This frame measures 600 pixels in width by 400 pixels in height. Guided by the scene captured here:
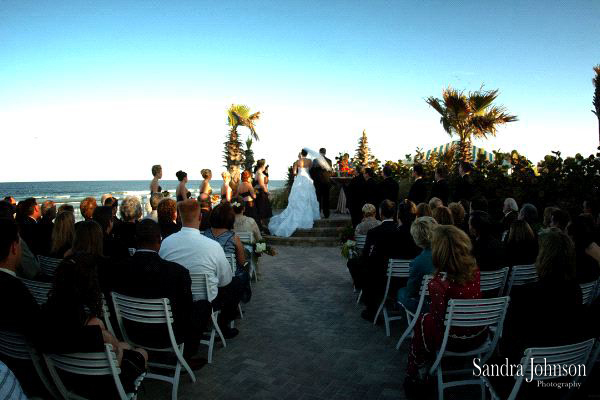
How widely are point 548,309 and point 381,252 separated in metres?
2.24

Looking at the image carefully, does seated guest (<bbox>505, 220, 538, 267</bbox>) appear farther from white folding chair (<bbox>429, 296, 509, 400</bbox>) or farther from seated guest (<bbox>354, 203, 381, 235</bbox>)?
seated guest (<bbox>354, 203, 381, 235</bbox>)

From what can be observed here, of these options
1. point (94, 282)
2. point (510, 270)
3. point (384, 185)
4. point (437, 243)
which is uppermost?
point (384, 185)

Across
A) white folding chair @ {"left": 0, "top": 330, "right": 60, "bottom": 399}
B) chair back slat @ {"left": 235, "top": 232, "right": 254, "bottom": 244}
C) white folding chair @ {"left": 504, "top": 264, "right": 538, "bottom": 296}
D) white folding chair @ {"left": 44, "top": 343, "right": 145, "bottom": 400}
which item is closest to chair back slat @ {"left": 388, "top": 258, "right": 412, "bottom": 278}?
white folding chair @ {"left": 504, "top": 264, "right": 538, "bottom": 296}

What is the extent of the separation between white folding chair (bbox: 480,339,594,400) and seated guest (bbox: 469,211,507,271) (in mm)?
1523

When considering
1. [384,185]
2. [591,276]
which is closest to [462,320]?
[591,276]

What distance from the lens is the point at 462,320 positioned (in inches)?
108

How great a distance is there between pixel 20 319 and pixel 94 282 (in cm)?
44

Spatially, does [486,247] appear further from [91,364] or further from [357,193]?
[357,193]

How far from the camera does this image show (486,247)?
3684 mm

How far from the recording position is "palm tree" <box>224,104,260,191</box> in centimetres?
2569

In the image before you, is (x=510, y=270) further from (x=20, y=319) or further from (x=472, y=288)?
(x=20, y=319)

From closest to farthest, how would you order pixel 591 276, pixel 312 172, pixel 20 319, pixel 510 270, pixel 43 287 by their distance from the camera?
pixel 20 319
pixel 43 287
pixel 591 276
pixel 510 270
pixel 312 172

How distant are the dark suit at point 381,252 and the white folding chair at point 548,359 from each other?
7.34ft

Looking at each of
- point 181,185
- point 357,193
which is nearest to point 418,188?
point 357,193
